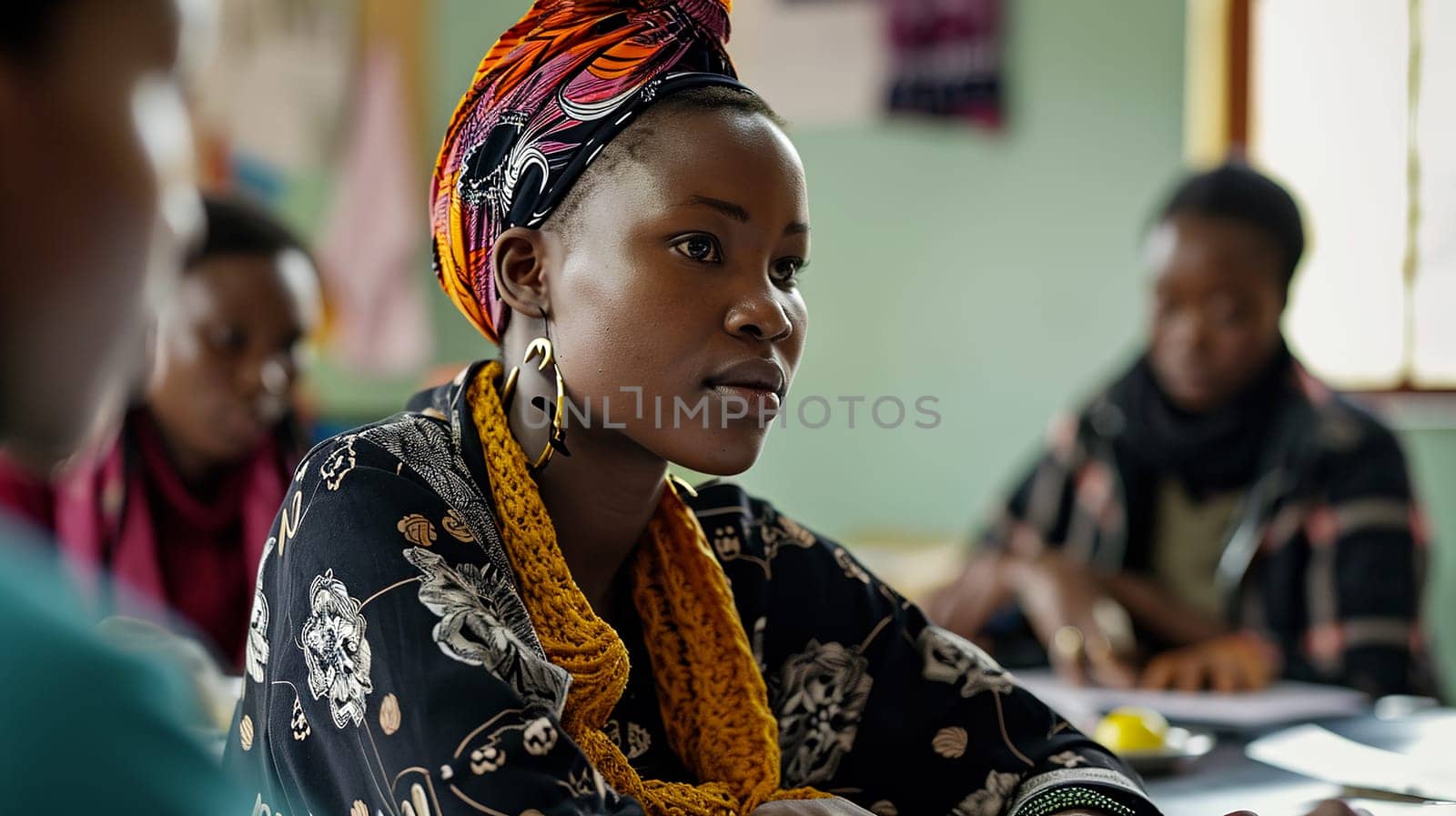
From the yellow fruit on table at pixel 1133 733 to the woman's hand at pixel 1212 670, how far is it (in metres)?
0.42

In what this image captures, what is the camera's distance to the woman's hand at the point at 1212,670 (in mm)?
1994

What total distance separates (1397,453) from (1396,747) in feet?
3.40

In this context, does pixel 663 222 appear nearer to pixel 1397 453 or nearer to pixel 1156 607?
pixel 1156 607

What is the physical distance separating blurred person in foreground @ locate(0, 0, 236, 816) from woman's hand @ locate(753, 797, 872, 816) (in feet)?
2.13

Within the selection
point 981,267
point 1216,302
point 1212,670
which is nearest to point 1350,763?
point 1212,670

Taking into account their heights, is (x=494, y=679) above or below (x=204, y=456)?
above

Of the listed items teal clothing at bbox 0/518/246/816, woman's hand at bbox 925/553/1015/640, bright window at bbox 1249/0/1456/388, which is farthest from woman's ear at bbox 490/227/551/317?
bright window at bbox 1249/0/1456/388

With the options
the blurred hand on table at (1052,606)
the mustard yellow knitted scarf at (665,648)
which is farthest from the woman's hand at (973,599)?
the mustard yellow knitted scarf at (665,648)

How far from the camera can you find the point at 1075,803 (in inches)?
47.5

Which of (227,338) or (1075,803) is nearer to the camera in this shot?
(1075,803)

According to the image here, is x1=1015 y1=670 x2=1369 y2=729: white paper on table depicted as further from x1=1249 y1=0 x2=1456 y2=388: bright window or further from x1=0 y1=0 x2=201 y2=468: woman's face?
x1=1249 y1=0 x2=1456 y2=388: bright window

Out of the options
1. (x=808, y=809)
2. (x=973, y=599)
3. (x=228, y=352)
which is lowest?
(x=973, y=599)

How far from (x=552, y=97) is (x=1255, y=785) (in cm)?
103

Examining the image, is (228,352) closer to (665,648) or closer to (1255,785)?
(665,648)
